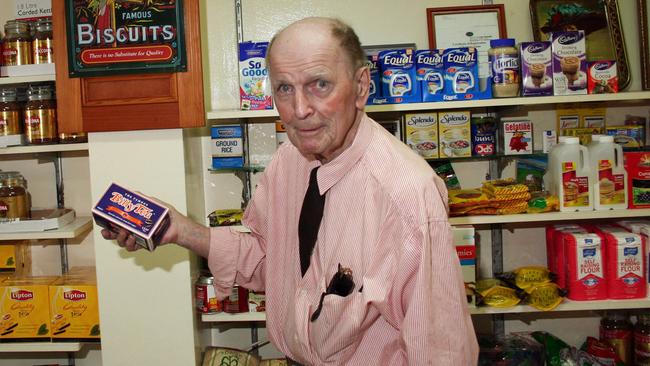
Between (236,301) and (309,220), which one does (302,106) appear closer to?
(309,220)

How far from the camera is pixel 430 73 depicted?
2930mm

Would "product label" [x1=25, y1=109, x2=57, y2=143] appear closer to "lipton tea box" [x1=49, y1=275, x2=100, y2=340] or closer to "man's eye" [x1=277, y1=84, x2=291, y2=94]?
"lipton tea box" [x1=49, y1=275, x2=100, y2=340]

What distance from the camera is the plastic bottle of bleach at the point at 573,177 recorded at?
9.66ft

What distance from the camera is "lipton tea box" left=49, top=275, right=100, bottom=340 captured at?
3080mm

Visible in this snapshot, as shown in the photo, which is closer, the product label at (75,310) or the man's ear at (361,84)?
the man's ear at (361,84)

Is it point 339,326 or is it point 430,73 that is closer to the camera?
point 339,326

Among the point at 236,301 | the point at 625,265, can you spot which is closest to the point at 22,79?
the point at 236,301

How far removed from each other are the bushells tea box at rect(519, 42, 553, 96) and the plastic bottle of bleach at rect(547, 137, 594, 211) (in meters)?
0.27

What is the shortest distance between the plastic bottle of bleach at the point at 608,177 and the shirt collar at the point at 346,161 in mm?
1648

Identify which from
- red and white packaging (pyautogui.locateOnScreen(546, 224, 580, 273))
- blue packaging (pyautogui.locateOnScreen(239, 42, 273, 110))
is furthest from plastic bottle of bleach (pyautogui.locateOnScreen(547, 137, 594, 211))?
blue packaging (pyautogui.locateOnScreen(239, 42, 273, 110))

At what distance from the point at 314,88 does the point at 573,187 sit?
5.85ft

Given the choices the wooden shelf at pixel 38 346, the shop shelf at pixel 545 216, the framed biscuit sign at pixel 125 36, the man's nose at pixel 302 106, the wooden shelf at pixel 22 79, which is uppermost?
the framed biscuit sign at pixel 125 36

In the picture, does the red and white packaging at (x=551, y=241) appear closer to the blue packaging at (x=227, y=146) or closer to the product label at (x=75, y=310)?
the blue packaging at (x=227, y=146)

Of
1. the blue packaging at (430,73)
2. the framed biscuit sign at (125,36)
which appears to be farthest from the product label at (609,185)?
the framed biscuit sign at (125,36)
